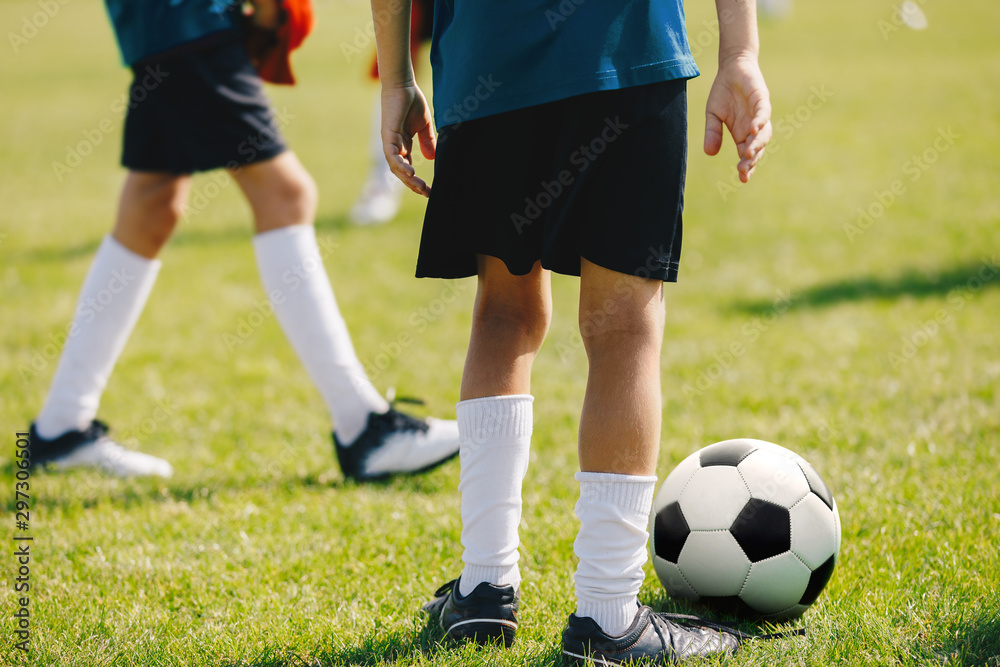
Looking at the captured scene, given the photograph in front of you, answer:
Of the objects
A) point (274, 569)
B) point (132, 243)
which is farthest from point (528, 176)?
point (132, 243)

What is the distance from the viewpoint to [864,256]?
18.6 ft

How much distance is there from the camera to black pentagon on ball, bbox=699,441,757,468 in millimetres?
2102

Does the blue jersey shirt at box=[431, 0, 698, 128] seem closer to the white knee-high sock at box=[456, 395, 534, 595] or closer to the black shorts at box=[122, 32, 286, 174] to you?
the white knee-high sock at box=[456, 395, 534, 595]

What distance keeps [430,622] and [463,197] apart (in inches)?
37.3

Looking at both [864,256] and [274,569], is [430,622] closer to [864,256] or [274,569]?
[274,569]

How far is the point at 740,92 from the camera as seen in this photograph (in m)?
1.63
